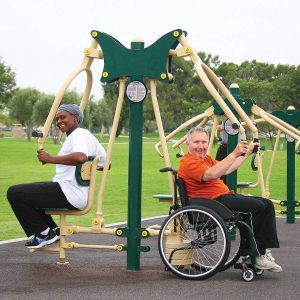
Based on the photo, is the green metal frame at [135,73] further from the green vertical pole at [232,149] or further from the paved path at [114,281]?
the green vertical pole at [232,149]

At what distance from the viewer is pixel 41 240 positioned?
732cm

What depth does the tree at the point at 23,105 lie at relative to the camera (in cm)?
10838

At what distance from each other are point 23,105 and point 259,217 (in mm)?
103852

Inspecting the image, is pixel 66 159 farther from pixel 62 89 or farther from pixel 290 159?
pixel 290 159

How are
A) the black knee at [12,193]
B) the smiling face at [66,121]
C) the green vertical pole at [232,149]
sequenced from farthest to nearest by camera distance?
1. the green vertical pole at [232,149]
2. the smiling face at [66,121]
3. the black knee at [12,193]

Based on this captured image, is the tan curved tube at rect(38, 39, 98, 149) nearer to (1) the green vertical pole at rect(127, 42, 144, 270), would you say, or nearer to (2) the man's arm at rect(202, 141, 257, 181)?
(1) the green vertical pole at rect(127, 42, 144, 270)

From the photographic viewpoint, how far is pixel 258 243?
684 centimetres

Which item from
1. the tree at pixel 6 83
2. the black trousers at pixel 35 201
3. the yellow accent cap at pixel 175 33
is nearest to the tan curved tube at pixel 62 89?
the black trousers at pixel 35 201

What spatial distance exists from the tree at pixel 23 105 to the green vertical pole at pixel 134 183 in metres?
102

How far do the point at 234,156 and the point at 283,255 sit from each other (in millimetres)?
2114

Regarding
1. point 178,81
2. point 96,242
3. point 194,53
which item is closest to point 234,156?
point 194,53

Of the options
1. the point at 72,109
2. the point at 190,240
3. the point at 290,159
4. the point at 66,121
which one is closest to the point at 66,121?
the point at 66,121

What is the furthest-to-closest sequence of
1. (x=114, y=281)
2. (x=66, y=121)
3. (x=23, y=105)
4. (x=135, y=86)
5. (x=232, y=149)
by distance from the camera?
1. (x=23, y=105)
2. (x=232, y=149)
3. (x=66, y=121)
4. (x=135, y=86)
5. (x=114, y=281)

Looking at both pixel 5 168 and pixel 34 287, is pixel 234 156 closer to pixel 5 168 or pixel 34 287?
pixel 34 287
